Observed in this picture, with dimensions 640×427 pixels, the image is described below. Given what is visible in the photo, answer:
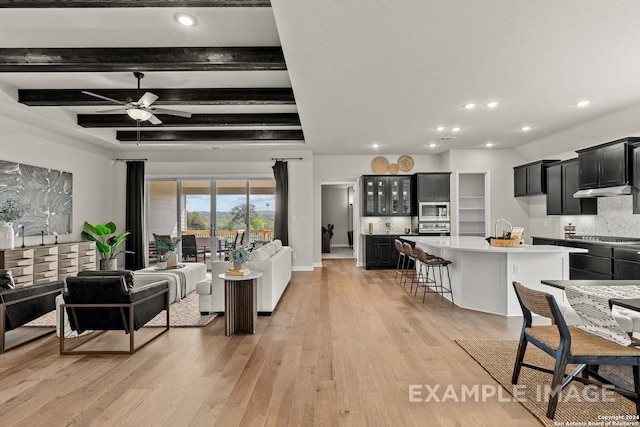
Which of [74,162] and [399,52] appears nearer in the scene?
[399,52]

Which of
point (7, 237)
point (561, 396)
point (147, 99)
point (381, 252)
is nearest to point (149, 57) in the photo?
point (147, 99)

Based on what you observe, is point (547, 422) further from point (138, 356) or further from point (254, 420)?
point (138, 356)

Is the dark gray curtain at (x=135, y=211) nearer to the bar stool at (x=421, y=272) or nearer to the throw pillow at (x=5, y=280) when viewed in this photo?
the throw pillow at (x=5, y=280)

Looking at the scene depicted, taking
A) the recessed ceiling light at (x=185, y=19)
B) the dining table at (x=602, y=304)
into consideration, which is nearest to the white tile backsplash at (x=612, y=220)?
the dining table at (x=602, y=304)

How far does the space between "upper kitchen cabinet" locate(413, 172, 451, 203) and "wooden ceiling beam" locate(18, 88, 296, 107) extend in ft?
14.6

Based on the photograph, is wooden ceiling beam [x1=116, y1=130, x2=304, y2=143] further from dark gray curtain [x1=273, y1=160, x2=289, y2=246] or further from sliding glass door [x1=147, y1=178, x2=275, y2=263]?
sliding glass door [x1=147, y1=178, x2=275, y2=263]

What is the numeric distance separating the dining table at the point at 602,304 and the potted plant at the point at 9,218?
7095mm

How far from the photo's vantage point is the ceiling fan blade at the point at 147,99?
4073 millimetres

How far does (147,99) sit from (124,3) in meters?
1.53

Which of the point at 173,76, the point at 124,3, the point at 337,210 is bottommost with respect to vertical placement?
the point at 337,210

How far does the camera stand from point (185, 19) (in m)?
3.08

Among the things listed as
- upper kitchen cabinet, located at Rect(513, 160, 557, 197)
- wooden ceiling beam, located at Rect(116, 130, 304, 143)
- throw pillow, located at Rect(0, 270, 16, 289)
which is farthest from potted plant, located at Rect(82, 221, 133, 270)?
upper kitchen cabinet, located at Rect(513, 160, 557, 197)

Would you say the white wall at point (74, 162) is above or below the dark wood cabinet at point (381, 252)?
above

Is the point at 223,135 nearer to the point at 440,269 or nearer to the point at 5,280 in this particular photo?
the point at 5,280
